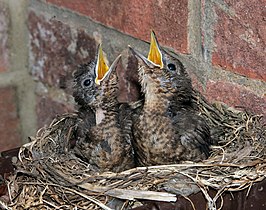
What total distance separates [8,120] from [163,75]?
69 cm

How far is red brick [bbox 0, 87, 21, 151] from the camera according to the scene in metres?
1.89

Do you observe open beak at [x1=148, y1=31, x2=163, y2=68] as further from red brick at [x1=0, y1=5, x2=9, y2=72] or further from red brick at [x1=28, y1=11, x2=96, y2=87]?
red brick at [x1=0, y1=5, x2=9, y2=72]

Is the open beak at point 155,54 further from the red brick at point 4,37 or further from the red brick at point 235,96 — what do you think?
the red brick at point 4,37

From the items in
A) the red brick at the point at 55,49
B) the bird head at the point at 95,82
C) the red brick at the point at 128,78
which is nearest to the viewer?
the bird head at the point at 95,82

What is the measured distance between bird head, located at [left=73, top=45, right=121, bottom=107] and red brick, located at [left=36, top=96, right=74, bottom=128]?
35 centimetres

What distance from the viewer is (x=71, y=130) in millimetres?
1453

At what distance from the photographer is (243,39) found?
4.33 feet

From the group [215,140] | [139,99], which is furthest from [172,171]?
[139,99]

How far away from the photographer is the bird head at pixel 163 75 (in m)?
1.34

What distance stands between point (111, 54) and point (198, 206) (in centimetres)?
56

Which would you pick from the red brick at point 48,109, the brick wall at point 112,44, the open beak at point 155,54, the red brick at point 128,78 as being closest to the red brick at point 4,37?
the brick wall at point 112,44

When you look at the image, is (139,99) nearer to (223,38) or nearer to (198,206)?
(223,38)

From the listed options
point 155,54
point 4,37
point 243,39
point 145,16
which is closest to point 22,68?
point 4,37

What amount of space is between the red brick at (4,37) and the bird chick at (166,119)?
1.95 feet
